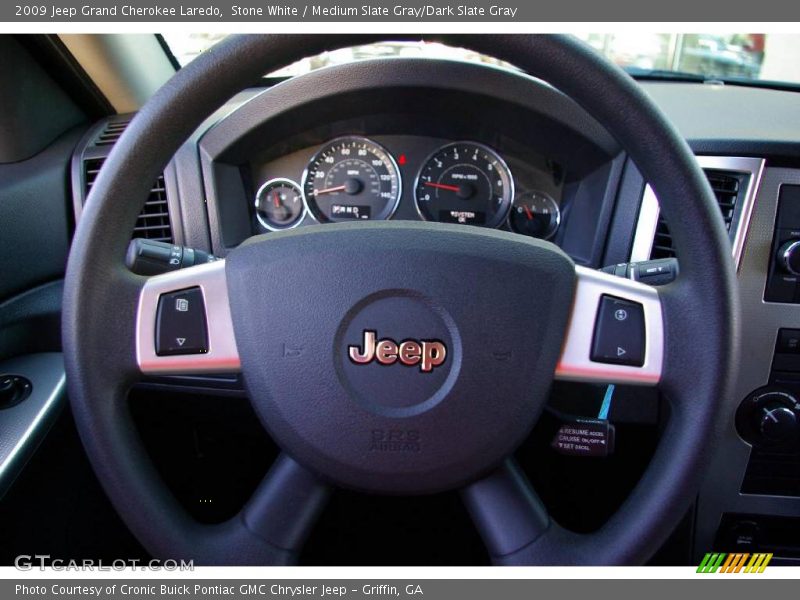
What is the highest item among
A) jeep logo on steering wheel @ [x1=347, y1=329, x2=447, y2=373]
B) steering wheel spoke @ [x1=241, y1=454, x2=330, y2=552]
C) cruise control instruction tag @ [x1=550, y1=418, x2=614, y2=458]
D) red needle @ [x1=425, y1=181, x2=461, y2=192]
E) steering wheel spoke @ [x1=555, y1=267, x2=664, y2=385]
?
red needle @ [x1=425, y1=181, x2=461, y2=192]

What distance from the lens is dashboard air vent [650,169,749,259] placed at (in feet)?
4.41

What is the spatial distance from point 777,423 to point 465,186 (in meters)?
0.77

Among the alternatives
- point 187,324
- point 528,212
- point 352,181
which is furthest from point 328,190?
point 187,324

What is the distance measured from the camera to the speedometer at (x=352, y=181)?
4.98 feet

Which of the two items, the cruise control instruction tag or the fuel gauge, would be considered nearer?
the cruise control instruction tag

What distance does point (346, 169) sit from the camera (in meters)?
1.52

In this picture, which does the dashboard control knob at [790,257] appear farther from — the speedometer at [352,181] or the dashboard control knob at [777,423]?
the speedometer at [352,181]

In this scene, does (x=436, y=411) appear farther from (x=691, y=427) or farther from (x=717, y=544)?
(x=717, y=544)

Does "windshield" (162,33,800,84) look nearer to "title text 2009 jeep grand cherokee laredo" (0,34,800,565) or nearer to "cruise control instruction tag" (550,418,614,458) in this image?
"title text 2009 jeep grand cherokee laredo" (0,34,800,565)

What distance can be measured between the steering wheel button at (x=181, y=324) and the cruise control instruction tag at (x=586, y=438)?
24.4 inches

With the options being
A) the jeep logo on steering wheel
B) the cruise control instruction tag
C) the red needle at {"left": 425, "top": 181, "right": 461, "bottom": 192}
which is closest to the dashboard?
the red needle at {"left": 425, "top": 181, "right": 461, "bottom": 192}

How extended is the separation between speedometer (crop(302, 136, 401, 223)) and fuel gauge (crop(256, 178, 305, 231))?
0.03 metres

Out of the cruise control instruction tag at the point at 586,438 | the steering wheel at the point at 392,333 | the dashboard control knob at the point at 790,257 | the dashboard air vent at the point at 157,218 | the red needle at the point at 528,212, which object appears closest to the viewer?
the steering wheel at the point at 392,333

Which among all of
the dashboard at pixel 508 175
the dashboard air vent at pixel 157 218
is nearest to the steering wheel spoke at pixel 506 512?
the dashboard at pixel 508 175
